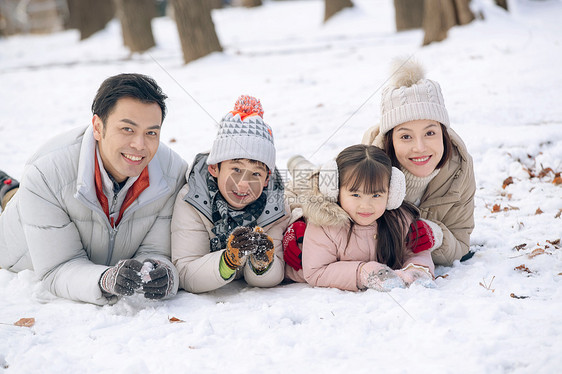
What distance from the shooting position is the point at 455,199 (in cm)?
363

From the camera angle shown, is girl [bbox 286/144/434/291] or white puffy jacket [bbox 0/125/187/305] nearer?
white puffy jacket [bbox 0/125/187/305]

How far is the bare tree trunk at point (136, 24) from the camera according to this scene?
13.2 m

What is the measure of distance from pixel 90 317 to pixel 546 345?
2357 millimetres

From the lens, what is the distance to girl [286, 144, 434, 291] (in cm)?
319

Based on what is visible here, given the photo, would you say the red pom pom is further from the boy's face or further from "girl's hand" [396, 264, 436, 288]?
"girl's hand" [396, 264, 436, 288]

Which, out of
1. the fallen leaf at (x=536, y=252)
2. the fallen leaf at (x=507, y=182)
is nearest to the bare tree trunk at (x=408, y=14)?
the fallen leaf at (x=507, y=182)

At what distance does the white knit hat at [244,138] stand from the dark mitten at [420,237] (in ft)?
3.48

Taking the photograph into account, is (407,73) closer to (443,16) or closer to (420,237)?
(420,237)

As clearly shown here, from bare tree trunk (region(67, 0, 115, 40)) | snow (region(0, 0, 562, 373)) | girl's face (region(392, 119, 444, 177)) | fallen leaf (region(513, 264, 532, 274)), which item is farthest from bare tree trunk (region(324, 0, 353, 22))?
fallen leaf (region(513, 264, 532, 274))

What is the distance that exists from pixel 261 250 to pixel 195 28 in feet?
26.6

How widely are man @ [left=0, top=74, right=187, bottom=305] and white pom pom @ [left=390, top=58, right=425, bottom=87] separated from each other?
1.70 m

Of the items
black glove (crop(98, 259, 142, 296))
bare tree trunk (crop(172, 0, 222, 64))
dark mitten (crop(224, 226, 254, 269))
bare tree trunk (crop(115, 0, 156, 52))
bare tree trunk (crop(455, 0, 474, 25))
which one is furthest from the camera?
bare tree trunk (crop(115, 0, 156, 52))

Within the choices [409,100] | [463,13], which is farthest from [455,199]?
[463,13]

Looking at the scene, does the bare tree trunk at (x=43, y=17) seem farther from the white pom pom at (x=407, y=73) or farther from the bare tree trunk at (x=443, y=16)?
the white pom pom at (x=407, y=73)
